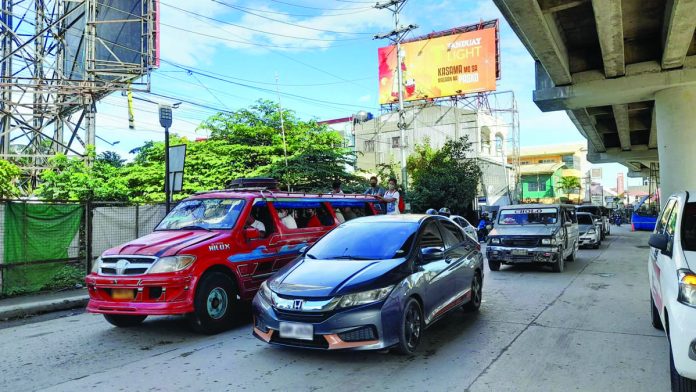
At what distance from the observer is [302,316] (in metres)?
4.92

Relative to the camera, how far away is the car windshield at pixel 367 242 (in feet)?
19.1

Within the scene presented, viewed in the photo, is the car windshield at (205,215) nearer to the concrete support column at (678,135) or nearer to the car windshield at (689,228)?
the car windshield at (689,228)

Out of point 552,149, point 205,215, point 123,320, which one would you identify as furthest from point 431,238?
point 552,149

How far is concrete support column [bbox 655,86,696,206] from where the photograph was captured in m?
15.0

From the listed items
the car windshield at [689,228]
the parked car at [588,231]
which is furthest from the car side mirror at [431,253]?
the parked car at [588,231]

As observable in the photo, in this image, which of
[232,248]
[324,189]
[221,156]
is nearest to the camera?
[232,248]

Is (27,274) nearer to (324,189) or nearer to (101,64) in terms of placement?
(324,189)

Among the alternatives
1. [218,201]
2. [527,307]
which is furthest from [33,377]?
[527,307]

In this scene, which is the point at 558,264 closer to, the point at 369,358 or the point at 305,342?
the point at 369,358

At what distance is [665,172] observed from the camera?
15.7m

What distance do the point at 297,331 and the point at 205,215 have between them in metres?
3.33

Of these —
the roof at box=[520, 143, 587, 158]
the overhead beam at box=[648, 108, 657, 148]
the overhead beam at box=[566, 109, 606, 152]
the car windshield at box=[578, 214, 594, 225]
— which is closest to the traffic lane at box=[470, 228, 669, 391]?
the car windshield at box=[578, 214, 594, 225]

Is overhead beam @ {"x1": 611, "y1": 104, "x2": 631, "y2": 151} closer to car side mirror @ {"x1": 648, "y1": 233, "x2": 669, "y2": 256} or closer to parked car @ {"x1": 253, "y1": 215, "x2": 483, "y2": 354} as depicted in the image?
parked car @ {"x1": 253, "y1": 215, "x2": 483, "y2": 354}

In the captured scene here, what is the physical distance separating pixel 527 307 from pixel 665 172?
1100 cm
